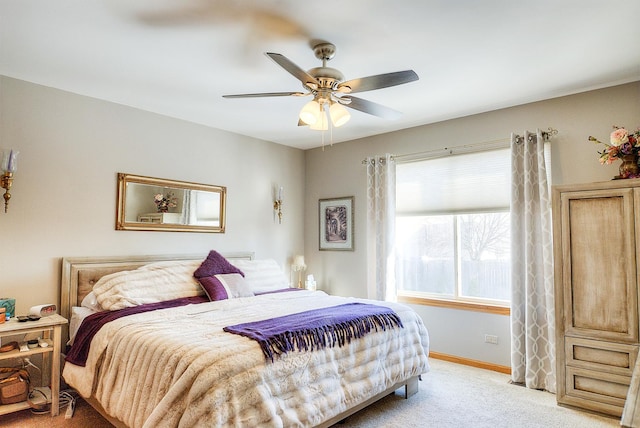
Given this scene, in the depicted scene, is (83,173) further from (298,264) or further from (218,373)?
(298,264)

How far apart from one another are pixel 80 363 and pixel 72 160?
1768mm

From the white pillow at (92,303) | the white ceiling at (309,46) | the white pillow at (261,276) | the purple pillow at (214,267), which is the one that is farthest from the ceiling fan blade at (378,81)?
the white pillow at (92,303)

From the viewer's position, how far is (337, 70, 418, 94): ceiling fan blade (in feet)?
7.62

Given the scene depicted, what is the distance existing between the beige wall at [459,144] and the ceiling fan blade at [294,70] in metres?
1.77

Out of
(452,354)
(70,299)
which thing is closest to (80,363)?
(70,299)

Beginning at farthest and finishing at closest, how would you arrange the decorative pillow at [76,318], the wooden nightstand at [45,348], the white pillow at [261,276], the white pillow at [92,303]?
the white pillow at [261,276] < the white pillow at [92,303] < the decorative pillow at [76,318] < the wooden nightstand at [45,348]

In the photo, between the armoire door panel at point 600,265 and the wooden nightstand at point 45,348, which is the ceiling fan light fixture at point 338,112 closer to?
the armoire door panel at point 600,265

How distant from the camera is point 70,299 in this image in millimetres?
3320

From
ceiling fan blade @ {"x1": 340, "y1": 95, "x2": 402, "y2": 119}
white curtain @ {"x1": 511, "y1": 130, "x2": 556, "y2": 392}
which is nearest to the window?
white curtain @ {"x1": 511, "y1": 130, "x2": 556, "y2": 392}

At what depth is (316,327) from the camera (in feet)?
8.23

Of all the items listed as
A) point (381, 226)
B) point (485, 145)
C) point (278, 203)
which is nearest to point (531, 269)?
point (485, 145)

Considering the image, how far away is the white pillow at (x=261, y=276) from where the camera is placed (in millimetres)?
4035

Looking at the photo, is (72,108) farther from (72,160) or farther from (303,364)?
(303,364)

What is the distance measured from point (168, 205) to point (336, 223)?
7.05ft
